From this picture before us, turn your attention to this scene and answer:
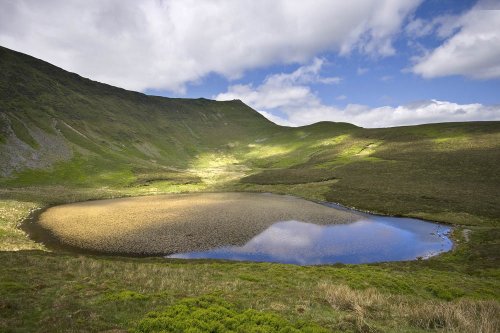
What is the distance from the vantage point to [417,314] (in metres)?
17.8

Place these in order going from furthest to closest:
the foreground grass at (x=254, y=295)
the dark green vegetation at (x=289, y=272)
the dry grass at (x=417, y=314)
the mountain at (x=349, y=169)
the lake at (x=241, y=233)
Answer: the mountain at (x=349, y=169) → the lake at (x=241, y=233) → the dark green vegetation at (x=289, y=272) → the foreground grass at (x=254, y=295) → the dry grass at (x=417, y=314)

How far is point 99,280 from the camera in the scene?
80.0 ft

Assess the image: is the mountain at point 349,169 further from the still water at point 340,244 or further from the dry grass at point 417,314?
the dry grass at point 417,314

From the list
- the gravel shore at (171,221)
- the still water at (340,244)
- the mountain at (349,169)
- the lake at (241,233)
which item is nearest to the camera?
the still water at (340,244)

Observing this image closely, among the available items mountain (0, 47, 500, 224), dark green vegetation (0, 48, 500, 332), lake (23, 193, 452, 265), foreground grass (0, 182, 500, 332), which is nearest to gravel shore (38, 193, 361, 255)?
lake (23, 193, 452, 265)

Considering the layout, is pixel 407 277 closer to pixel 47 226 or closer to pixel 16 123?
pixel 47 226

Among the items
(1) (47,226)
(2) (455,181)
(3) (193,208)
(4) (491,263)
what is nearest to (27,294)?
(1) (47,226)

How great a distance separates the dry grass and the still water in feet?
73.1

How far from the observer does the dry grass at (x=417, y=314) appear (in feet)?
52.0

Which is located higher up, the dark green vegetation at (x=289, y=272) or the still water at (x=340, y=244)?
the dark green vegetation at (x=289, y=272)

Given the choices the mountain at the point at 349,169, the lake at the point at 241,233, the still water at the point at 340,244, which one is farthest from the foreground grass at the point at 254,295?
the mountain at the point at 349,169

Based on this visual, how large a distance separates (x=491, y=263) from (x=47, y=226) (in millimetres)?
71594

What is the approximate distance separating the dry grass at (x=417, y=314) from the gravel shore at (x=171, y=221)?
101ft

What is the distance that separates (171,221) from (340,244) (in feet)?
112
